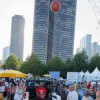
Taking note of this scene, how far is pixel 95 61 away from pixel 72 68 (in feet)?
19.2

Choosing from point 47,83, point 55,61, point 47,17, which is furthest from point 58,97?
point 47,17

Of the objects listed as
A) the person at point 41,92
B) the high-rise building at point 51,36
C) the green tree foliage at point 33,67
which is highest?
the high-rise building at point 51,36

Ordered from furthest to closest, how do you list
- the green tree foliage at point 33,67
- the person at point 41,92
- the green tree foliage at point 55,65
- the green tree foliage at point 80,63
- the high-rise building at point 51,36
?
the high-rise building at point 51,36
the green tree foliage at point 33,67
the green tree foliage at point 55,65
the green tree foliage at point 80,63
the person at point 41,92

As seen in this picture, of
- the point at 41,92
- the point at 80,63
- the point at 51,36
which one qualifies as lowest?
the point at 41,92

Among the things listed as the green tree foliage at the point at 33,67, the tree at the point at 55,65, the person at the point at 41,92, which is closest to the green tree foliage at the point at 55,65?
the tree at the point at 55,65

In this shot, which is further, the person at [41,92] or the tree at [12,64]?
the tree at [12,64]

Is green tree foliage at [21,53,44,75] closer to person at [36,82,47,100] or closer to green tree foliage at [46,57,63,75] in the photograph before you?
green tree foliage at [46,57,63,75]

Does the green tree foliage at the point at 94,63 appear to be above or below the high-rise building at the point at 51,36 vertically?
below

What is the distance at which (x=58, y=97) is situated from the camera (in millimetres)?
16078

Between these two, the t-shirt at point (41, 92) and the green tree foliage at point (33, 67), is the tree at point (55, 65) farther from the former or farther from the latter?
the t-shirt at point (41, 92)

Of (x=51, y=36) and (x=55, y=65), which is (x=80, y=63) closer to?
(x=55, y=65)

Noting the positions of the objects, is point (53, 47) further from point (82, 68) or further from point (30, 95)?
point (30, 95)

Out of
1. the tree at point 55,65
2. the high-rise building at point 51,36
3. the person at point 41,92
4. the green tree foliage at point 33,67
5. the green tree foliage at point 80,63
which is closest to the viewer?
the person at point 41,92

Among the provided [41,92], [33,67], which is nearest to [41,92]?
[41,92]
